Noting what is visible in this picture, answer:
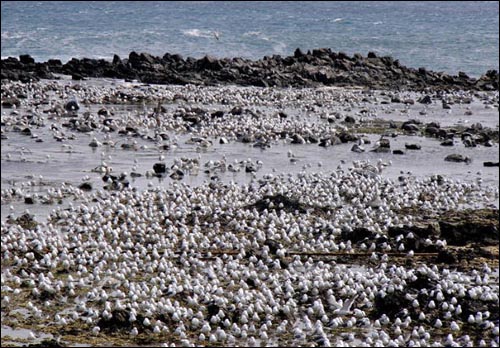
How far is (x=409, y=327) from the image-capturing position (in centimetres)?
1169

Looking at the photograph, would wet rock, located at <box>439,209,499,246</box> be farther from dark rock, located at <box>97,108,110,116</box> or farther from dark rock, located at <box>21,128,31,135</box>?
dark rock, located at <box>97,108,110,116</box>

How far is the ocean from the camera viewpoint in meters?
59.3

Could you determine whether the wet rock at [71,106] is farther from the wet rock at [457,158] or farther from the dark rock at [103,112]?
the wet rock at [457,158]

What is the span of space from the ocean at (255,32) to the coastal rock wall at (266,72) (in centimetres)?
890

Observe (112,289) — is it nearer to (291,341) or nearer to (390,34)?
(291,341)

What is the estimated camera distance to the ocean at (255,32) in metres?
59.3

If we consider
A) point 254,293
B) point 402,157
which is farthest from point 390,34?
point 254,293

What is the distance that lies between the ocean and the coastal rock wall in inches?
350

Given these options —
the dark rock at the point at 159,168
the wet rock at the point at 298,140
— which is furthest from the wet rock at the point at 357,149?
the dark rock at the point at 159,168

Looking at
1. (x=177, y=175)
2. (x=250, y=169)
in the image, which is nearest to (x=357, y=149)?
(x=250, y=169)

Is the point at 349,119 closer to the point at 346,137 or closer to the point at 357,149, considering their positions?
the point at 346,137

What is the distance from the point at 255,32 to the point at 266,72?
36.6 m

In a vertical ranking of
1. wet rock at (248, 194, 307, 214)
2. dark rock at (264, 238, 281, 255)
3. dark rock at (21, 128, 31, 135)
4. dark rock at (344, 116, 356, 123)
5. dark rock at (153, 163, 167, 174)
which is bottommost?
dark rock at (264, 238, 281, 255)

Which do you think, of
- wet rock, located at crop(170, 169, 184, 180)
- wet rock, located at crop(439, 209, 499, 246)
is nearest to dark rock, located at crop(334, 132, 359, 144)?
wet rock, located at crop(170, 169, 184, 180)
